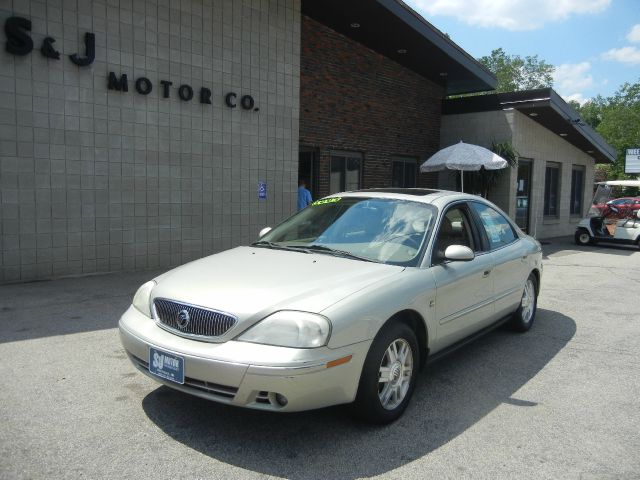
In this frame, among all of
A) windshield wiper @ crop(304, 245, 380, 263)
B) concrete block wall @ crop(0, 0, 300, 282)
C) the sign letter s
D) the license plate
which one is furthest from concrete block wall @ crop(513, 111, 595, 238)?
the license plate

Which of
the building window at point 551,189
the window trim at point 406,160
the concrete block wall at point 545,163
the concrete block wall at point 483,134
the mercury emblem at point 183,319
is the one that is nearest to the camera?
the mercury emblem at point 183,319

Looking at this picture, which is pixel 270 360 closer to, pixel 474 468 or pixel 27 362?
pixel 474 468

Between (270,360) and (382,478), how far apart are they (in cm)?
88

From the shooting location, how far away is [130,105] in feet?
29.2

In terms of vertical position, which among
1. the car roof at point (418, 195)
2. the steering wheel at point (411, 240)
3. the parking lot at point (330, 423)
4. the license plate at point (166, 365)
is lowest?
the parking lot at point (330, 423)

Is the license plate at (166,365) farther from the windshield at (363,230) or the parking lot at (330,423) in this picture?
the windshield at (363,230)

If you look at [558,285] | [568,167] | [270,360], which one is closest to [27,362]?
[270,360]

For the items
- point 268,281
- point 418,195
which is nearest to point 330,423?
point 268,281

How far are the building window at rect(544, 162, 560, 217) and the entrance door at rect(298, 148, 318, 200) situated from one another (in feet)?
31.5

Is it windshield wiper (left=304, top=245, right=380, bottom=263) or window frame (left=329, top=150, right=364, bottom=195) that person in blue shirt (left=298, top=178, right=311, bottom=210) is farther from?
windshield wiper (left=304, top=245, right=380, bottom=263)

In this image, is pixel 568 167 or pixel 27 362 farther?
pixel 568 167

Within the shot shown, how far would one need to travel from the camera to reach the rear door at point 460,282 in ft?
13.8

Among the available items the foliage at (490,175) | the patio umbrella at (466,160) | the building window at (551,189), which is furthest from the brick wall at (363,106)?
the building window at (551,189)

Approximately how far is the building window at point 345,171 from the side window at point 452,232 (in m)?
8.52
